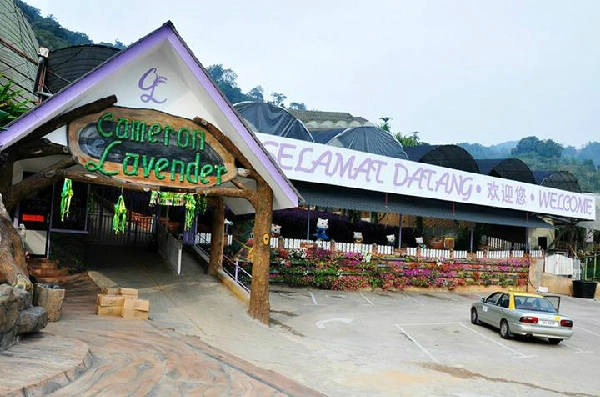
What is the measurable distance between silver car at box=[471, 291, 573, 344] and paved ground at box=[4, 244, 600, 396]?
16.0 inches

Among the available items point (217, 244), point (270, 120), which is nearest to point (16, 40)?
point (270, 120)

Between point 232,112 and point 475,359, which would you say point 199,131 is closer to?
point 232,112

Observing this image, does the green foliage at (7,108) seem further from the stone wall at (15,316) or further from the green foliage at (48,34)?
the green foliage at (48,34)

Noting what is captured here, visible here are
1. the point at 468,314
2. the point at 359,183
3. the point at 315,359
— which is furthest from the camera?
Answer: the point at 359,183

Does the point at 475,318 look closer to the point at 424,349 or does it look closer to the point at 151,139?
the point at 424,349

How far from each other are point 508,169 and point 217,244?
21.1 m

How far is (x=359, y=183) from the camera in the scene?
74.3 feet

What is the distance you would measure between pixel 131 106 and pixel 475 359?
31.8 ft

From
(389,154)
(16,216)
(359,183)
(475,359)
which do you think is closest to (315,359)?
(475,359)

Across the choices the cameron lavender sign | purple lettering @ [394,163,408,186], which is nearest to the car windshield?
the cameron lavender sign

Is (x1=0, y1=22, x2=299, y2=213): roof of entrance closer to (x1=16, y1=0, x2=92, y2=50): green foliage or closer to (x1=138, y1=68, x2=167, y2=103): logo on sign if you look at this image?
(x1=138, y1=68, x2=167, y2=103): logo on sign

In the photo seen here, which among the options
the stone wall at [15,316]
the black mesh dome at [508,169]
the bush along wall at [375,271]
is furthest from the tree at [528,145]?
the stone wall at [15,316]

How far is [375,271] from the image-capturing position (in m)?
23.4

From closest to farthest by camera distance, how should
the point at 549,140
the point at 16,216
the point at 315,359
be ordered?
the point at 315,359 → the point at 16,216 → the point at 549,140
